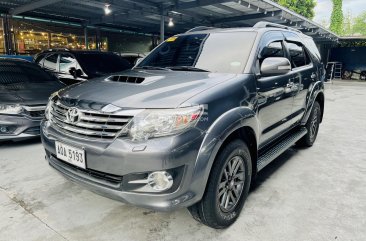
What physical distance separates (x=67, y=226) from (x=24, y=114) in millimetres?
2436

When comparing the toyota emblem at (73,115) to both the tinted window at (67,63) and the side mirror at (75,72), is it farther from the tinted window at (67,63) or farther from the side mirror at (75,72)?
the tinted window at (67,63)

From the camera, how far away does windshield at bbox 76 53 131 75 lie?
6074 mm

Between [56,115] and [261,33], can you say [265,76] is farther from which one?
[56,115]

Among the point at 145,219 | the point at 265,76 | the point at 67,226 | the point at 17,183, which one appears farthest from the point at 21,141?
the point at 265,76

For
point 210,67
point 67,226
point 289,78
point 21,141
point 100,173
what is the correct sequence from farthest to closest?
1. point 21,141
2. point 289,78
3. point 210,67
4. point 67,226
5. point 100,173

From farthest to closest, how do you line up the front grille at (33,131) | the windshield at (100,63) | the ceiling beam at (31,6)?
the ceiling beam at (31,6) → the windshield at (100,63) → the front grille at (33,131)

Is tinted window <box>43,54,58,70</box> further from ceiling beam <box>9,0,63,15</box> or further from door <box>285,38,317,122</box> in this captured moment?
door <box>285,38,317,122</box>

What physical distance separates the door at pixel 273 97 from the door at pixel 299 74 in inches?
7.6

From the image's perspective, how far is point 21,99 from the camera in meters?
4.22

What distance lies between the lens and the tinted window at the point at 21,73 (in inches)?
194

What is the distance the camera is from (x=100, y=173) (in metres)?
1.99

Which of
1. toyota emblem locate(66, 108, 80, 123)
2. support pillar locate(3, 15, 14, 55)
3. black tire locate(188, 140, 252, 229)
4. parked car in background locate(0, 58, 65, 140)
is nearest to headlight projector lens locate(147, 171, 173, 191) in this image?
black tire locate(188, 140, 252, 229)

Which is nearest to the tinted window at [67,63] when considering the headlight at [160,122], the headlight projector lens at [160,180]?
the headlight at [160,122]

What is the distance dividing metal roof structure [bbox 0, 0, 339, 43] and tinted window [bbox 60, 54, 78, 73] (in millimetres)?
4186
